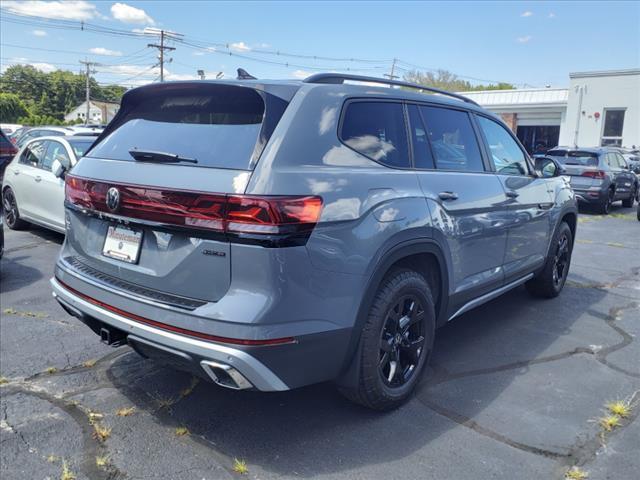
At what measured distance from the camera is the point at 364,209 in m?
2.92

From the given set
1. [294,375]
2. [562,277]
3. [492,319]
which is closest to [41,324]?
[294,375]

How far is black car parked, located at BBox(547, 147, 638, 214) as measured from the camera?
1374 cm

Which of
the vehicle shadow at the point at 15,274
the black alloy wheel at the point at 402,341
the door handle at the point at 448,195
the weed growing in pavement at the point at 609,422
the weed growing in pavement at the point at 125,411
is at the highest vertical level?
the door handle at the point at 448,195

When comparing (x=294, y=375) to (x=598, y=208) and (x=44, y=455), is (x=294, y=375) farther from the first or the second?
(x=598, y=208)

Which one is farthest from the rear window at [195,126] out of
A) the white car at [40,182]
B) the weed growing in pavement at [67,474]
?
the white car at [40,182]

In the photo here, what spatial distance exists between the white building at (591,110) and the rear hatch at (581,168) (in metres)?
9.94

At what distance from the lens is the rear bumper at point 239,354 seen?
101 inches

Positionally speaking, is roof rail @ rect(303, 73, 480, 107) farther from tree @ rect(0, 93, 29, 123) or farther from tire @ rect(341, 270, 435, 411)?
tree @ rect(0, 93, 29, 123)

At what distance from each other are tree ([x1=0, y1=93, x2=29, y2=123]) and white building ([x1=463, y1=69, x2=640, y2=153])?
6166 centimetres

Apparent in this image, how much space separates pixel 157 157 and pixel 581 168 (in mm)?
13591

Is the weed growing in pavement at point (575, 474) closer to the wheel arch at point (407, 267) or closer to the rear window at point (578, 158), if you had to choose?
the wheel arch at point (407, 267)

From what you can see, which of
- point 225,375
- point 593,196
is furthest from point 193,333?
point 593,196

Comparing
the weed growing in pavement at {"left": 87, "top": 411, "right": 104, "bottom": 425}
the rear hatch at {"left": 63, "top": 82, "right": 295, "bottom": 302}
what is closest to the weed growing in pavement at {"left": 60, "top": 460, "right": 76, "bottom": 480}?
the weed growing in pavement at {"left": 87, "top": 411, "right": 104, "bottom": 425}

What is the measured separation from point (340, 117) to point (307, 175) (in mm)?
518
